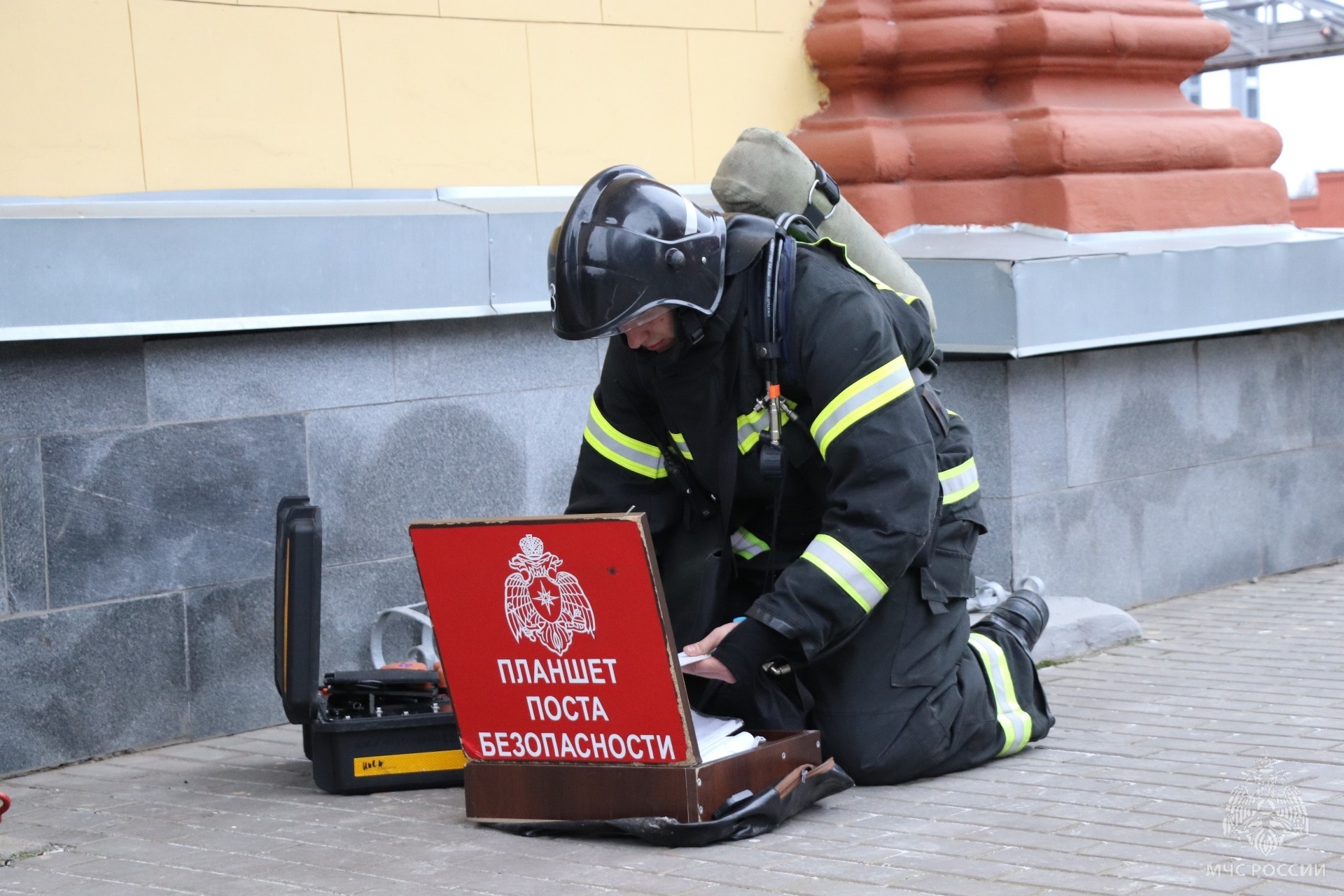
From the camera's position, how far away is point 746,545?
13.9 feet

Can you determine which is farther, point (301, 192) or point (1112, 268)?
point (1112, 268)

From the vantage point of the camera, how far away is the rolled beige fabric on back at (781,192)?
4.79m

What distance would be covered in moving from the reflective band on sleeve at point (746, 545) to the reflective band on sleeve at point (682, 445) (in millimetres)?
234

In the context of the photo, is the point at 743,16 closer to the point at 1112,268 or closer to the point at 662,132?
the point at 662,132

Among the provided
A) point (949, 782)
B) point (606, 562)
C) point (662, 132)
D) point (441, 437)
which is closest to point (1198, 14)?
point (662, 132)

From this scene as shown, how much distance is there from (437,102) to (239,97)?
2.45ft

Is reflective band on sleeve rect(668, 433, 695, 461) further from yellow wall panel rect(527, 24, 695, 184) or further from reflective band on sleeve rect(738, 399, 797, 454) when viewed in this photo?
yellow wall panel rect(527, 24, 695, 184)

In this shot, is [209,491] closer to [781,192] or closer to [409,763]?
[409,763]

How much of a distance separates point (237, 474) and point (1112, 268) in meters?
3.19

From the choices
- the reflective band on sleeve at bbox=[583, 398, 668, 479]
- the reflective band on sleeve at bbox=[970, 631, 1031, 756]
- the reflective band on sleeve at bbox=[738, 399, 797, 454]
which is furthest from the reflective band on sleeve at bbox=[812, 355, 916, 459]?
the reflective band on sleeve at bbox=[970, 631, 1031, 756]

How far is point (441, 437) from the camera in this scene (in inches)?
216

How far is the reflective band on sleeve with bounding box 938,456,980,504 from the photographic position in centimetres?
421

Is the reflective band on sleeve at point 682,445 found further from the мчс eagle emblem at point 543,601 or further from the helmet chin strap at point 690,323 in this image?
the мчс eagle emblem at point 543,601

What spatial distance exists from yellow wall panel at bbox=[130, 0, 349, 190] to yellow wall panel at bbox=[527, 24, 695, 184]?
0.84 meters
